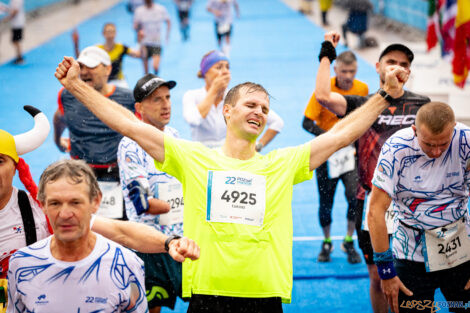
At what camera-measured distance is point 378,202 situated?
3799 mm

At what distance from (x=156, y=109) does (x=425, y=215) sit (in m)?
2.17

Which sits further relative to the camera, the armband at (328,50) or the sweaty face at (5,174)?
the armband at (328,50)


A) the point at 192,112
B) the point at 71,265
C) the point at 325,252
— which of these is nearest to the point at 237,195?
the point at 71,265

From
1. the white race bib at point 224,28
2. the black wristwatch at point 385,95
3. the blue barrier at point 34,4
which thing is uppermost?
the blue barrier at point 34,4

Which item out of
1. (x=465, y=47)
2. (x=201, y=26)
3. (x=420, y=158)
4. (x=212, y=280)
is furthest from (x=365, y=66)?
(x=212, y=280)

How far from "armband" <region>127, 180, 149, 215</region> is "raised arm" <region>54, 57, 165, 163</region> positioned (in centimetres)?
82

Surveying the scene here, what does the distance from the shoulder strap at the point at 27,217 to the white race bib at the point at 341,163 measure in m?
3.42

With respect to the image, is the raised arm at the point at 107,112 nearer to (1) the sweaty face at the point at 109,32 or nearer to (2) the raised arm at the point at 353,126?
(2) the raised arm at the point at 353,126

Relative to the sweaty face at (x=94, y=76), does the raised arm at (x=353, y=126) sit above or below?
below

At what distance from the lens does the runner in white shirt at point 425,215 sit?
3770mm

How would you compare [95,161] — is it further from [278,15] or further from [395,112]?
[278,15]

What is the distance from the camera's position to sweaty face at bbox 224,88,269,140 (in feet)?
10.8

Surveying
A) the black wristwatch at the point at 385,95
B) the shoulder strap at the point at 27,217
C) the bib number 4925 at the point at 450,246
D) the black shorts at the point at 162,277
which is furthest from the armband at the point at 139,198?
the bib number 4925 at the point at 450,246

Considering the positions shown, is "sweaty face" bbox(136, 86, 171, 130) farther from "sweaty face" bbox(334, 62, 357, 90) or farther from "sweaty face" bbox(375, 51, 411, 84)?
"sweaty face" bbox(334, 62, 357, 90)
